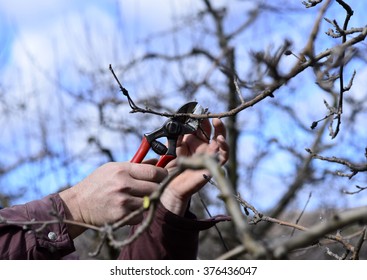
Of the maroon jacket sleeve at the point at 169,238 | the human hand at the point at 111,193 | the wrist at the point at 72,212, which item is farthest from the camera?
the maroon jacket sleeve at the point at 169,238

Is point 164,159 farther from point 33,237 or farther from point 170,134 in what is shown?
point 33,237

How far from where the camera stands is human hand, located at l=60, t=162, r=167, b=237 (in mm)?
1896

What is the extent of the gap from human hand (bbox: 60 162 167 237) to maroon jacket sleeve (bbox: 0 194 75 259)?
49mm

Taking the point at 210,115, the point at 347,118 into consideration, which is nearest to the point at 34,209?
the point at 210,115

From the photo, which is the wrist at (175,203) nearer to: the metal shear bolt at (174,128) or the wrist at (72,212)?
the metal shear bolt at (174,128)

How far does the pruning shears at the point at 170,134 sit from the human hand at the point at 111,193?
0.15m

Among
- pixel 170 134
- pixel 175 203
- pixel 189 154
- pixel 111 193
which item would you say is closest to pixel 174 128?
pixel 170 134

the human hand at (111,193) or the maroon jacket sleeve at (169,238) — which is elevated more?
the human hand at (111,193)

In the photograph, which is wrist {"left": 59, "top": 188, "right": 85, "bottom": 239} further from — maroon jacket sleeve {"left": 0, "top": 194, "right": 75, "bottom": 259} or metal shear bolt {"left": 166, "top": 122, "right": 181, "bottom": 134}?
metal shear bolt {"left": 166, "top": 122, "right": 181, "bottom": 134}

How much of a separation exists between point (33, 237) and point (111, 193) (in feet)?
0.92

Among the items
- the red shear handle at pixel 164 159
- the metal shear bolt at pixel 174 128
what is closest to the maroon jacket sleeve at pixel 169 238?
A: the red shear handle at pixel 164 159

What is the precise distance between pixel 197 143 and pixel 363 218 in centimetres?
146

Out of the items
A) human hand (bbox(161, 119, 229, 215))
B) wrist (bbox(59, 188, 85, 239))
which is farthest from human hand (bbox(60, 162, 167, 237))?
human hand (bbox(161, 119, 229, 215))

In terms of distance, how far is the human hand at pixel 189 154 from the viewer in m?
2.04
